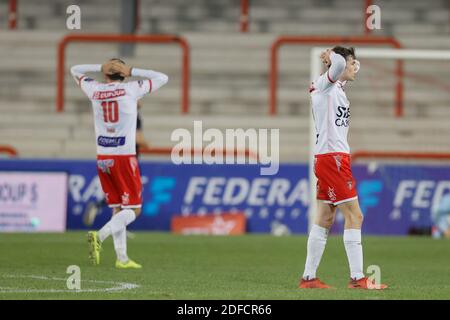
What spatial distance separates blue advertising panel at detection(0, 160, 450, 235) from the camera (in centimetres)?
2031

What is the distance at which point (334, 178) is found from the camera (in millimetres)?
10305

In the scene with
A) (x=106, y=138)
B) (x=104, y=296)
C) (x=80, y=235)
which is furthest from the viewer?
(x=80, y=235)

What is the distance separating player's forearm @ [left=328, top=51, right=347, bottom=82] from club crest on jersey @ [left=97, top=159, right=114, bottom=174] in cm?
380

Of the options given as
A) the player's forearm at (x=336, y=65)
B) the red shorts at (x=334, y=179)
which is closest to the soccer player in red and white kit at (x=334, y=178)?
the red shorts at (x=334, y=179)

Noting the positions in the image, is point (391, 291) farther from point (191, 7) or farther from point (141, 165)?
point (191, 7)

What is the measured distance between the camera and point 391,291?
10.1 metres

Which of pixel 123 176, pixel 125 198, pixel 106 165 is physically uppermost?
pixel 106 165

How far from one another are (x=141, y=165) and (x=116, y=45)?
5.09m

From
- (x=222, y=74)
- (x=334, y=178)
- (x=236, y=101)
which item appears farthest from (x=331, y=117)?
(x=222, y=74)

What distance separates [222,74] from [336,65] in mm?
14483

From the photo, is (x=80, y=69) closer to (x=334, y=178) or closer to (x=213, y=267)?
(x=213, y=267)

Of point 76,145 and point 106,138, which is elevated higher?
point 106,138
